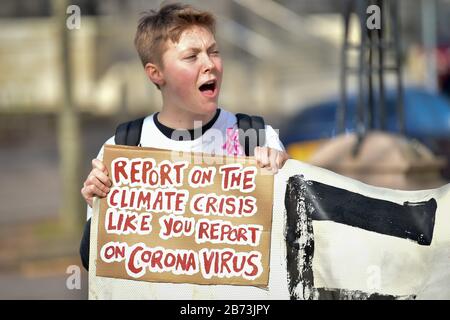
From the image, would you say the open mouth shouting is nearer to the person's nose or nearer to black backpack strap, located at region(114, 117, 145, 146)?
the person's nose

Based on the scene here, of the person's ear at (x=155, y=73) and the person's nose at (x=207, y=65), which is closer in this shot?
the person's nose at (x=207, y=65)

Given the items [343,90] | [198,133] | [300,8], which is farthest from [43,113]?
[198,133]

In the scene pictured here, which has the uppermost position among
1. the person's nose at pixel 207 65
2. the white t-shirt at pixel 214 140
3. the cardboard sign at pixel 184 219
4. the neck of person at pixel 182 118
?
the person's nose at pixel 207 65

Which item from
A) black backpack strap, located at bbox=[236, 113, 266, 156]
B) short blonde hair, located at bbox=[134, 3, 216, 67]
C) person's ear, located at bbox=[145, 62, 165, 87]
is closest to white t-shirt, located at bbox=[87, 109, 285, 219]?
black backpack strap, located at bbox=[236, 113, 266, 156]

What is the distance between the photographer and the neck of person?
4.11m

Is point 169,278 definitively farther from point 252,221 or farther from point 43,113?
point 43,113

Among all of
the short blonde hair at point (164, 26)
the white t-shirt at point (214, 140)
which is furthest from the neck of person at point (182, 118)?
the short blonde hair at point (164, 26)

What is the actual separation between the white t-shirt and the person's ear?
153mm

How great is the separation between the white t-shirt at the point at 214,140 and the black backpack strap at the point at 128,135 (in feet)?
0.06

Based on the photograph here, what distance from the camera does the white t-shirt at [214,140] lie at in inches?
162

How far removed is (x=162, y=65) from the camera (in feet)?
13.4

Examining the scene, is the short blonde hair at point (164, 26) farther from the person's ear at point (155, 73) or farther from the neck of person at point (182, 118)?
the neck of person at point (182, 118)

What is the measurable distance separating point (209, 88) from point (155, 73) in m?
0.22

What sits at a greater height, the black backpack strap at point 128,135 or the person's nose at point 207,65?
the person's nose at point 207,65
